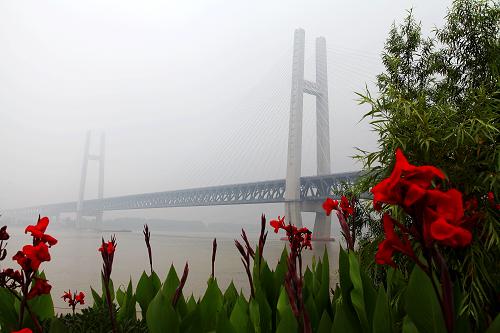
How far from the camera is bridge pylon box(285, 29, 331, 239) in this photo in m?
22.5

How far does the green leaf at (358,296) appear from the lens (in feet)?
4.51

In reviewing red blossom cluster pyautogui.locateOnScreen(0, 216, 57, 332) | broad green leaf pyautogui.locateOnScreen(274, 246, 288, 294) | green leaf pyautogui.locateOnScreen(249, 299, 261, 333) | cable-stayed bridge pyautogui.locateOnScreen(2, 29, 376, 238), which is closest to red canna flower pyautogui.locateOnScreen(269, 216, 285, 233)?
broad green leaf pyautogui.locateOnScreen(274, 246, 288, 294)

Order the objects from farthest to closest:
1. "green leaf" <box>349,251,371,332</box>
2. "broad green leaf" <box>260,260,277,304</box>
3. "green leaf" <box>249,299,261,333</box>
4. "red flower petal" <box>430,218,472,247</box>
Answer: "broad green leaf" <box>260,260,277,304</box>
"green leaf" <box>249,299,261,333</box>
"green leaf" <box>349,251,371,332</box>
"red flower petal" <box>430,218,472,247</box>

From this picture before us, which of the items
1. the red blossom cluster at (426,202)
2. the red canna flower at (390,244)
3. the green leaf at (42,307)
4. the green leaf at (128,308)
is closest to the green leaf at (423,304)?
the red canna flower at (390,244)

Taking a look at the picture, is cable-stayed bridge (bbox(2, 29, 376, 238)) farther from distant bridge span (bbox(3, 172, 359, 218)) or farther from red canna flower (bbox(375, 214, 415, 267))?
red canna flower (bbox(375, 214, 415, 267))

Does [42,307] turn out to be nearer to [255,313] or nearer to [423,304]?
[255,313]

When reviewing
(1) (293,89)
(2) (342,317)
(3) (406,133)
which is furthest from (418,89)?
(1) (293,89)

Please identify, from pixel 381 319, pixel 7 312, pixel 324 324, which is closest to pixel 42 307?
pixel 7 312

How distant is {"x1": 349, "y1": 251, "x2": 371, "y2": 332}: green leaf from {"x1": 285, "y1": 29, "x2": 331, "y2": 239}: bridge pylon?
828 inches

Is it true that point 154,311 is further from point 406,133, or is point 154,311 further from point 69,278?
point 69,278

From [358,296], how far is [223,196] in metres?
33.3

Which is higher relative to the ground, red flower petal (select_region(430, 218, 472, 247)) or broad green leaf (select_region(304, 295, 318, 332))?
red flower petal (select_region(430, 218, 472, 247))

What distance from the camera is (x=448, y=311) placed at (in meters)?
0.72

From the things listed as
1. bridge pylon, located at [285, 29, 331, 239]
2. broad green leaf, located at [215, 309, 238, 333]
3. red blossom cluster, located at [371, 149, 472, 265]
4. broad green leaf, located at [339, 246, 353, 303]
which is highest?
bridge pylon, located at [285, 29, 331, 239]
